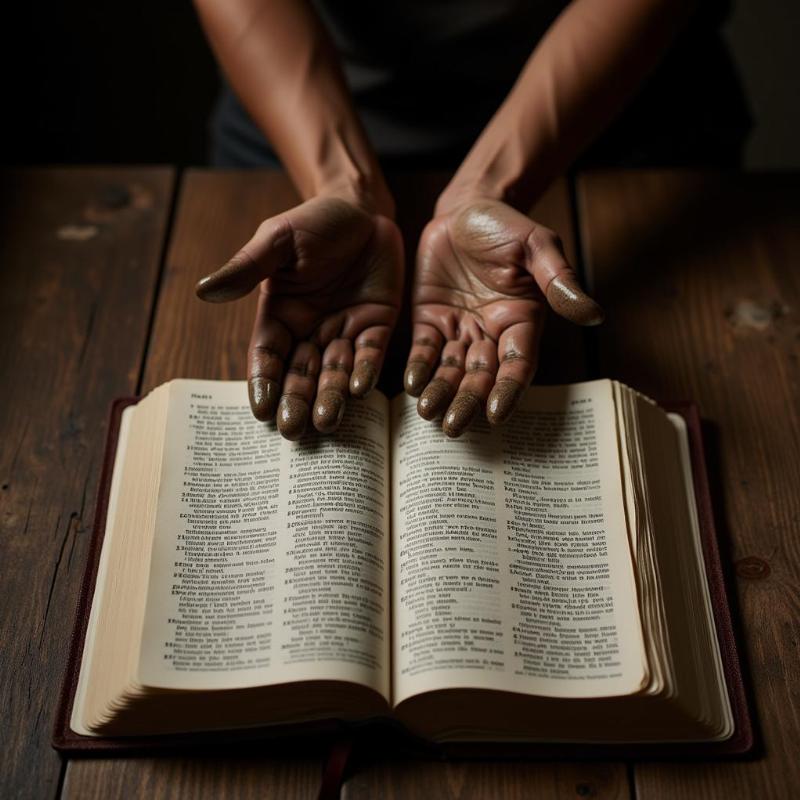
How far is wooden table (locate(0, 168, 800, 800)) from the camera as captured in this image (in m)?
0.75

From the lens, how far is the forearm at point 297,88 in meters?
1.06

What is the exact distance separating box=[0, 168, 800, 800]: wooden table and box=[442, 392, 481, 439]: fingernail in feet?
0.49

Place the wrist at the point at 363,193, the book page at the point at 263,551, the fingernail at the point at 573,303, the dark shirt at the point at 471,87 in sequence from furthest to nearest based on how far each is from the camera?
the dark shirt at the point at 471,87, the wrist at the point at 363,193, the fingernail at the point at 573,303, the book page at the point at 263,551

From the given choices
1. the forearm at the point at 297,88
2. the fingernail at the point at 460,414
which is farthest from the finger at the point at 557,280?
the forearm at the point at 297,88

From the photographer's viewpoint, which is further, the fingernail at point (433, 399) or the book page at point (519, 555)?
the fingernail at point (433, 399)

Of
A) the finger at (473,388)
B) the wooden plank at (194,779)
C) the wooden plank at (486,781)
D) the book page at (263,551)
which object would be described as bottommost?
the wooden plank at (194,779)

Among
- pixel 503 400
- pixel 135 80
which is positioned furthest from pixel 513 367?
pixel 135 80

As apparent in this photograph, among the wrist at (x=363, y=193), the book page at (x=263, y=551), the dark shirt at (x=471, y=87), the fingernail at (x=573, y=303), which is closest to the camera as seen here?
the book page at (x=263, y=551)

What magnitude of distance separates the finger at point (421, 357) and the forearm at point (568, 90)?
0.17m

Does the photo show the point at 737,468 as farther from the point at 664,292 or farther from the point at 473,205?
the point at 473,205

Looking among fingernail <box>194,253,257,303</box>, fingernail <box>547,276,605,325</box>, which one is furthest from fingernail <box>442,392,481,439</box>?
fingernail <box>194,253,257,303</box>

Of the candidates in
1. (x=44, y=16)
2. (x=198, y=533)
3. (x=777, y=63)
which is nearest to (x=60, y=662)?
(x=198, y=533)

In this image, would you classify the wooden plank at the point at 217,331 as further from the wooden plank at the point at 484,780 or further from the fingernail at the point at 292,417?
the fingernail at the point at 292,417

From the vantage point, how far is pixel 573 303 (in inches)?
33.4
